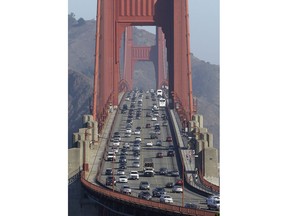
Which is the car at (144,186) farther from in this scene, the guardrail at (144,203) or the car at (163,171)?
the car at (163,171)

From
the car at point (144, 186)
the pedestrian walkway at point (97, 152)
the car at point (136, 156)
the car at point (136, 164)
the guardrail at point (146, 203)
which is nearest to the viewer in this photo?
the guardrail at point (146, 203)

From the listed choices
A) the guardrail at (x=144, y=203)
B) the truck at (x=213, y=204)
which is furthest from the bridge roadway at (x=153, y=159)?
the guardrail at (x=144, y=203)

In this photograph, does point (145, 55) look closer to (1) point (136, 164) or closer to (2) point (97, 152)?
(2) point (97, 152)

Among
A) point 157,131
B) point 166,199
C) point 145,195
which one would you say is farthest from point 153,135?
point 166,199

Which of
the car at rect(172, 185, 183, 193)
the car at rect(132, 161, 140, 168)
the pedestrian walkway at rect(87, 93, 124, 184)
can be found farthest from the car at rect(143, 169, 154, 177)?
the car at rect(172, 185, 183, 193)

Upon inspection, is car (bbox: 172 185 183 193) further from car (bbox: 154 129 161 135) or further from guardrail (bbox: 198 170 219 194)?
car (bbox: 154 129 161 135)

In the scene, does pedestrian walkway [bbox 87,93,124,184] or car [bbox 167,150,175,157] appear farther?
car [bbox 167,150,175,157]
